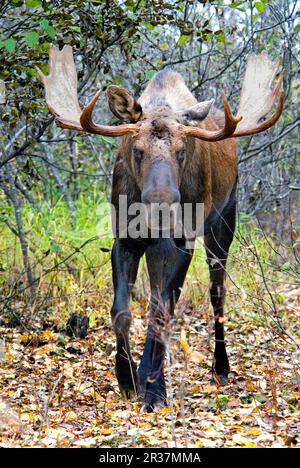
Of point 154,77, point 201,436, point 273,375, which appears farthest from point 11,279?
point 201,436

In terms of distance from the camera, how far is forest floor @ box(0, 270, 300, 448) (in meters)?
4.91

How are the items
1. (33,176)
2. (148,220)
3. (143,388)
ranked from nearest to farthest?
1. (148,220)
2. (143,388)
3. (33,176)

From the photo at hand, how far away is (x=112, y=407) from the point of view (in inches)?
232

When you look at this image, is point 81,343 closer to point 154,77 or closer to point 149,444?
point 154,77

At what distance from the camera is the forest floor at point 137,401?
4906 millimetres

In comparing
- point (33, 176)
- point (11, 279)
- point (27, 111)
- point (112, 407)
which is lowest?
point (112, 407)

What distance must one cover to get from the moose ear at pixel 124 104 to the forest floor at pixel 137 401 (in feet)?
4.78

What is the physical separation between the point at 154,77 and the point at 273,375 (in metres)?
2.41

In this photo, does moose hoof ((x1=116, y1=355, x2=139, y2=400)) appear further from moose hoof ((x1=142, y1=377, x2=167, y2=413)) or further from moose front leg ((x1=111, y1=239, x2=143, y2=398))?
moose hoof ((x1=142, y1=377, x2=167, y2=413))

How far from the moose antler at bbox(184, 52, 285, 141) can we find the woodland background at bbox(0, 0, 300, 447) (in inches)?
10.6

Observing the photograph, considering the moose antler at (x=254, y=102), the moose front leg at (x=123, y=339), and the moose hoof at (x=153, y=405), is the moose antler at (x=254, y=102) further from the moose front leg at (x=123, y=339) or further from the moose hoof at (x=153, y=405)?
the moose hoof at (x=153, y=405)

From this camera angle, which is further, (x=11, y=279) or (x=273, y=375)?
(x=11, y=279)

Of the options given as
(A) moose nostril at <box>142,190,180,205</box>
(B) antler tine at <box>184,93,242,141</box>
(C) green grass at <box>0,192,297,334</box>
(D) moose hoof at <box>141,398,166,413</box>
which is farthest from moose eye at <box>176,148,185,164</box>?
(C) green grass at <box>0,192,297,334</box>

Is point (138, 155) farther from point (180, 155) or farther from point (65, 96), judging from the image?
point (65, 96)
